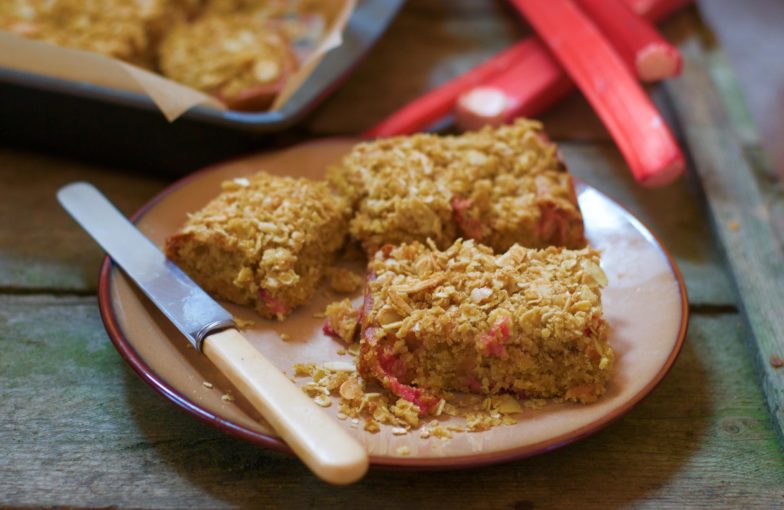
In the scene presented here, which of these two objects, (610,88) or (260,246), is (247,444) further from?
(610,88)

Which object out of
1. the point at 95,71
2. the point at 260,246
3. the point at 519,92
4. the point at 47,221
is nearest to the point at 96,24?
the point at 95,71

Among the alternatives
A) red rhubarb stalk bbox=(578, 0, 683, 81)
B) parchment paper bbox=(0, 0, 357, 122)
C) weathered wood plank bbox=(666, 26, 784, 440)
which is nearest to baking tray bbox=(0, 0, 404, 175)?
parchment paper bbox=(0, 0, 357, 122)

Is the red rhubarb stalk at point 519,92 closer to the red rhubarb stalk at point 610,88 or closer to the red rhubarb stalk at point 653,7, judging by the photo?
the red rhubarb stalk at point 610,88

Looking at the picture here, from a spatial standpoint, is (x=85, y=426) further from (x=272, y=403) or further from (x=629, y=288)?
(x=629, y=288)

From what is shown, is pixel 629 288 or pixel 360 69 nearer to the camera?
pixel 629 288

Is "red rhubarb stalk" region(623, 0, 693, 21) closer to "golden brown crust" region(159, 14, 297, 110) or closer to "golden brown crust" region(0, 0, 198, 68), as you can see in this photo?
"golden brown crust" region(159, 14, 297, 110)

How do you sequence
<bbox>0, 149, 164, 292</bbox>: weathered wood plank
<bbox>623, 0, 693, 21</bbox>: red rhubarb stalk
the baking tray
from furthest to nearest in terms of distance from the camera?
<bbox>623, 0, 693, 21</bbox>: red rhubarb stalk, the baking tray, <bbox>0, 149, 164, 292</bbox>: weathered wood plank

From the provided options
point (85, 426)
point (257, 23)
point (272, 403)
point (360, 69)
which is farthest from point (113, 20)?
point (272, 403)
